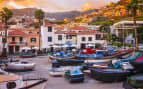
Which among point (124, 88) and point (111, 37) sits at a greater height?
point (111, 37)

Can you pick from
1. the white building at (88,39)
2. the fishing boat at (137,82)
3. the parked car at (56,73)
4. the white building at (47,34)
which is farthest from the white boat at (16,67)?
the white building at (88,39)

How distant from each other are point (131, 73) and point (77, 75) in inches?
103

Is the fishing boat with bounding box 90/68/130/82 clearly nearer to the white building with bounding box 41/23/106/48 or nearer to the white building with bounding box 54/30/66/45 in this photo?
the white building with bounding box 41/23/106/48

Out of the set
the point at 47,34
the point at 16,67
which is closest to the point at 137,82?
the point at 16,67

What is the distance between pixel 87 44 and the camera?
86.9 feet

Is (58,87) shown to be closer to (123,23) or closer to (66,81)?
(66,81)

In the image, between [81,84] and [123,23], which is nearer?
[81,84]

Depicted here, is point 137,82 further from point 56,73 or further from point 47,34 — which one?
point 47,34

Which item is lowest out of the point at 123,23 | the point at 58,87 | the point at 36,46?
the point at 58,87

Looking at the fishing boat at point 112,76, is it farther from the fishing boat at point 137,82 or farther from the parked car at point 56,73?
the parked car at point 56,73

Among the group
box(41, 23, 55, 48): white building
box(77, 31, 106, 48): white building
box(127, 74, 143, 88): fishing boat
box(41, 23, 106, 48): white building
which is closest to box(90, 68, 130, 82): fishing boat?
box(127, 74, 143, 88): fishing boat

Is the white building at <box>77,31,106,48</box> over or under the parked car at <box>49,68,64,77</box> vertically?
over

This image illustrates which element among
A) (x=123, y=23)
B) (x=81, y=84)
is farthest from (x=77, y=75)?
(x=123, y=23)

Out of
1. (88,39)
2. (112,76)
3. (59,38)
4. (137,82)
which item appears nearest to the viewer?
(137,82)
